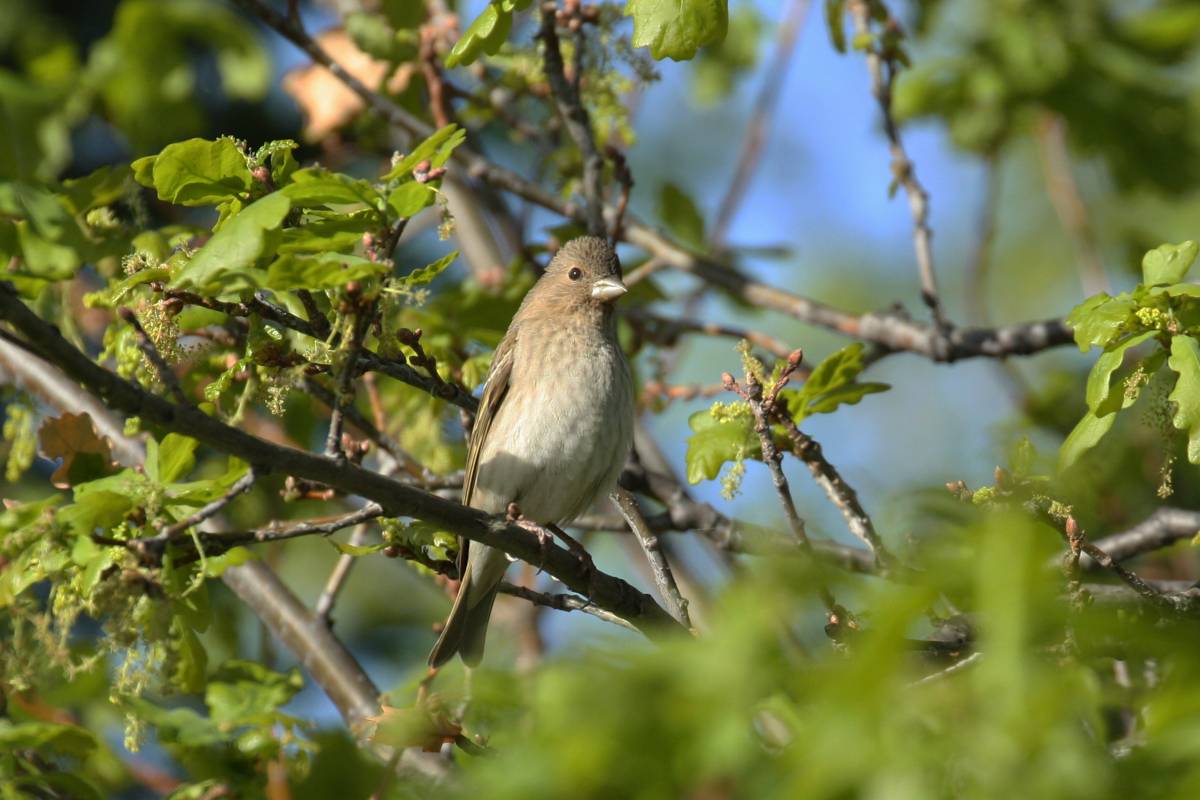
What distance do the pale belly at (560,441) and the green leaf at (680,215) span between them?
4.35ft

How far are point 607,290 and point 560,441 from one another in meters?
0.77

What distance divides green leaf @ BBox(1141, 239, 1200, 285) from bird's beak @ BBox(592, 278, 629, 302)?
251 centimetres

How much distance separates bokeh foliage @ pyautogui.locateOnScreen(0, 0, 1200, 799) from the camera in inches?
69.3

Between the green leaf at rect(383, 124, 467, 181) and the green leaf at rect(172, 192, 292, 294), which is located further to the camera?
the green leaf at rect(383, 124, 467, 181)

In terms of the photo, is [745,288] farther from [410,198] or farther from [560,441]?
[410,198]

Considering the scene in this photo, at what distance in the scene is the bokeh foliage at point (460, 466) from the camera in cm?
176

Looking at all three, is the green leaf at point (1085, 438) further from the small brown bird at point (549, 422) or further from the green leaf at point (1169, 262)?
the small brown bird at point (549, 422)

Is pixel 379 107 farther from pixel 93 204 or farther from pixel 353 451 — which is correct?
pixel 353 451

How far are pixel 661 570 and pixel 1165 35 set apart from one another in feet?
14.8

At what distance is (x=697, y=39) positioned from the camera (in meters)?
3.62

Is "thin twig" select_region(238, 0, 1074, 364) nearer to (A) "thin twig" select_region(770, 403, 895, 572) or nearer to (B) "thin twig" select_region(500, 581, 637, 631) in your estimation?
(A) "thin twig" select_region(770, 403, 895, 572)

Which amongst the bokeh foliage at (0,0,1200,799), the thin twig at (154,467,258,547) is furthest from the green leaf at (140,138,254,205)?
the thin twig at (154,467,258,547)

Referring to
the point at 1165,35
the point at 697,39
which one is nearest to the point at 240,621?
the point at 697,39

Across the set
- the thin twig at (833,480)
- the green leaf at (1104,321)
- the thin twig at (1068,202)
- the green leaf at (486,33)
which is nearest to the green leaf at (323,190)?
the green leaf at (486,33)
